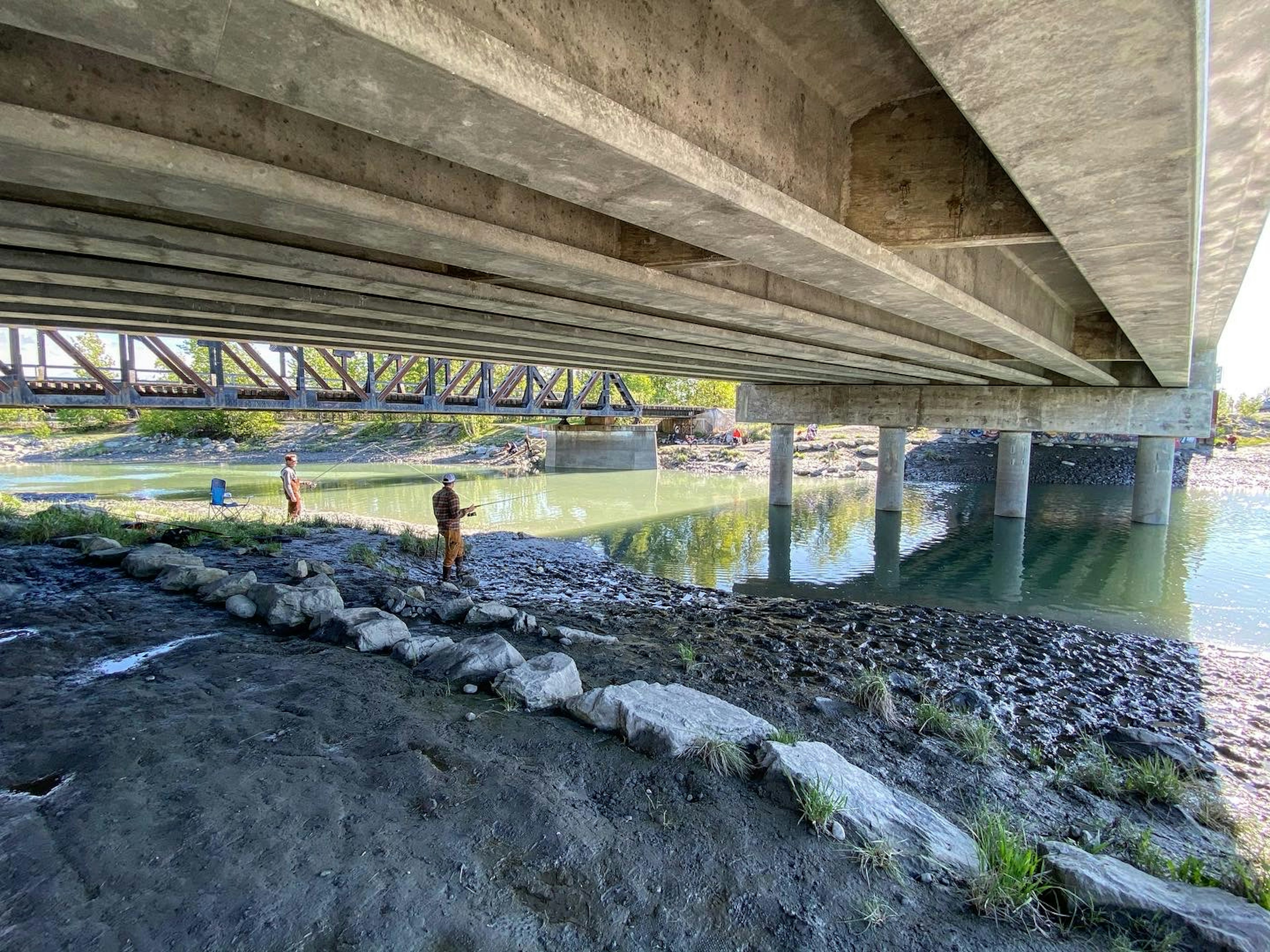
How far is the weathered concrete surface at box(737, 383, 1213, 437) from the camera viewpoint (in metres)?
16.3

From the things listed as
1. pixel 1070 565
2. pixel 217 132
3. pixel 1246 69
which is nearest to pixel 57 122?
pixel 217 132

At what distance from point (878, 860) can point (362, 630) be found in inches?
184

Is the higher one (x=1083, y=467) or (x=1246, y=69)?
(x=1246, y=69)

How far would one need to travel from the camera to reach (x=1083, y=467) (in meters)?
33.2

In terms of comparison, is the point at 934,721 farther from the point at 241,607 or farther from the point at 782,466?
the point at 782,466

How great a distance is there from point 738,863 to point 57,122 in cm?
480

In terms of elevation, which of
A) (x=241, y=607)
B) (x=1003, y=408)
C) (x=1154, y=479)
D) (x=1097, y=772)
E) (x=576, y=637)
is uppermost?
(x=1003, y=408)

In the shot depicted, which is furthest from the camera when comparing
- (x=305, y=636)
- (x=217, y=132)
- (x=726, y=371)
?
(x=726, y=371)

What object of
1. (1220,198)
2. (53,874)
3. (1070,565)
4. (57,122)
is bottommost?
(1070,565)

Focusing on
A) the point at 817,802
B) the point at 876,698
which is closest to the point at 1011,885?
the point at 817,802

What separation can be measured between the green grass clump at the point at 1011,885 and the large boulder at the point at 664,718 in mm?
1396

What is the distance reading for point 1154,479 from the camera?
20719 millimetres

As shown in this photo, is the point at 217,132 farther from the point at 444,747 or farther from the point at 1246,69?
the point at 1246,69

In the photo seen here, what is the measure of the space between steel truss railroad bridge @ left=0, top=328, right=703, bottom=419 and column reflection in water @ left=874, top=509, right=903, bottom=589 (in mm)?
10941
